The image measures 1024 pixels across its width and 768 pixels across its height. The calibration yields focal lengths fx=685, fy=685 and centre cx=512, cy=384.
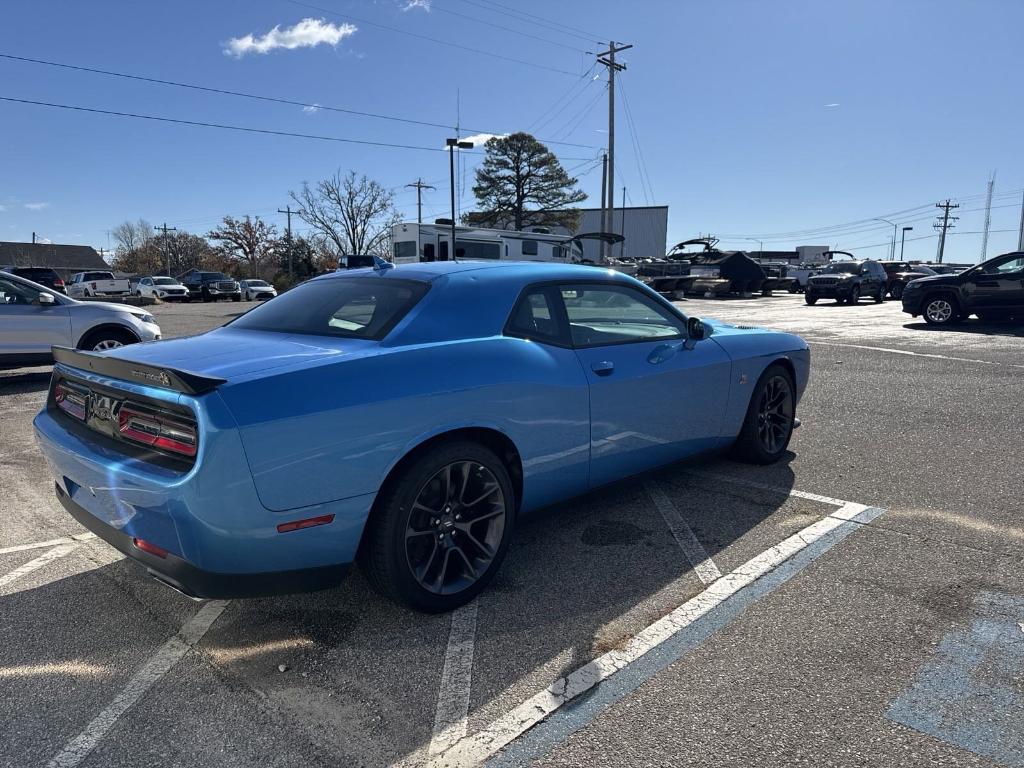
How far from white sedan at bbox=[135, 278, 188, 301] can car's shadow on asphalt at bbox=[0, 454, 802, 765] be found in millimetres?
35240

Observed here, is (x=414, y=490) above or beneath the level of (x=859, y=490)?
above

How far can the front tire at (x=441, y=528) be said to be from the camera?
263 centimetres

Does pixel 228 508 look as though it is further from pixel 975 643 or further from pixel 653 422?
pixel 975 643

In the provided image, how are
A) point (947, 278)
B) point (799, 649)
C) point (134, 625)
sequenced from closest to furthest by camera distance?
point (799, 649), point (134, 625), point (947, 278)

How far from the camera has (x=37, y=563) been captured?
337 centimetres

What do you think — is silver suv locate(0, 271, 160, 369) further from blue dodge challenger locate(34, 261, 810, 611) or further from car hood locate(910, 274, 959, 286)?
car hood locate(910, 274, 959, 286)

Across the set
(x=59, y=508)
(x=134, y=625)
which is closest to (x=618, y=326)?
Result: (x=134, y=625)

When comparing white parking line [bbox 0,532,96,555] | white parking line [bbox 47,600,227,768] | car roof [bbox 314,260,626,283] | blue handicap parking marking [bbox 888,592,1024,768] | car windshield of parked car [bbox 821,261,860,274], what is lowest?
white parking line [bbox 47,600,227,768]

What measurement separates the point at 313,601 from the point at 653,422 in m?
1.93

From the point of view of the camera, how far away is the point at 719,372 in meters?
4.18

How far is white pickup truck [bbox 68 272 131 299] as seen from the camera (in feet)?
105

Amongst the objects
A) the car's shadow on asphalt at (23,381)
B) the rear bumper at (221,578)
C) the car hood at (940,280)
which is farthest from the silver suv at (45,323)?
the car hood at (940,280)

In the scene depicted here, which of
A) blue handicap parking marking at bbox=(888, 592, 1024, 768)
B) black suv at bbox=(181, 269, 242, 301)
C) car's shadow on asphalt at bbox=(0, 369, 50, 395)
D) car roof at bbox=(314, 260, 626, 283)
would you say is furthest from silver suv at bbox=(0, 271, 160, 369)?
black suv at bbox=(181, 269, 242, 301)

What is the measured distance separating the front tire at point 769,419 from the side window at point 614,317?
35.5 inches
